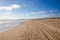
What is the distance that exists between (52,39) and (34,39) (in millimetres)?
1777

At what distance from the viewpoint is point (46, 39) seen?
9.73 meters

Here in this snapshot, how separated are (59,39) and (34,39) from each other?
243 cm

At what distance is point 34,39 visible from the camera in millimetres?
10219

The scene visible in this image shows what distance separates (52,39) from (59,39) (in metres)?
0.73

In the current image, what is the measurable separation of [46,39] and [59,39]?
128cm

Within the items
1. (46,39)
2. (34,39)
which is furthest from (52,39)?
(34,39)

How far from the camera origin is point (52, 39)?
969 cm

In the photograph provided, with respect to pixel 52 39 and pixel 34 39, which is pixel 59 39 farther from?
pixel 34 39

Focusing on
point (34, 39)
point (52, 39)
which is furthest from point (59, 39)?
point (34, 39)

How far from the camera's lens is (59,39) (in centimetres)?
984

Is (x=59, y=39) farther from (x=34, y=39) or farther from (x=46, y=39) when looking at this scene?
(x=34, y=39)

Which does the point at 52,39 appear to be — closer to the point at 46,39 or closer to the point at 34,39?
the point at 46,39
